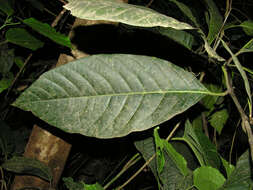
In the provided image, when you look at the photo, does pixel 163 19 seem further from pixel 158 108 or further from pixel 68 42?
pixel 68 42

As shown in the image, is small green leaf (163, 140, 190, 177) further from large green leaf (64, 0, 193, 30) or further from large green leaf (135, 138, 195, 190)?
large green leaf (64, 0, 193, 30)

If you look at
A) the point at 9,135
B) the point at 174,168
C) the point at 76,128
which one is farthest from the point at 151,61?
the point at 9,135

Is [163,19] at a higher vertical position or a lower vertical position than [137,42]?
higher

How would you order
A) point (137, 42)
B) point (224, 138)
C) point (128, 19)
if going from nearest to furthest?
point (128, 19) → point (137, 42) → point (224, 138)

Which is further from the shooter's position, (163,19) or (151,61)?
(151,61)

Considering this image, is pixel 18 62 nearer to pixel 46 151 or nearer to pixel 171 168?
pixel 46 151

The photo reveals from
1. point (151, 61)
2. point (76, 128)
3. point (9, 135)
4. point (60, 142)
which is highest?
point (151, 61)

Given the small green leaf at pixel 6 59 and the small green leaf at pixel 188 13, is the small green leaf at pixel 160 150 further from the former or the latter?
the small green leaf at pixel 6 59
